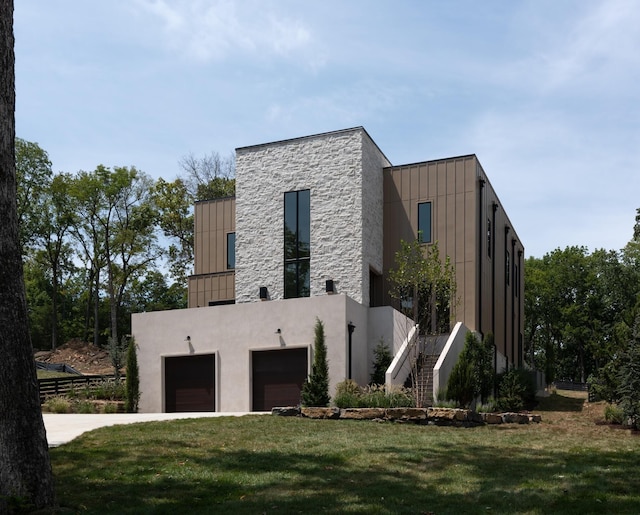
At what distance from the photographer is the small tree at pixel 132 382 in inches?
971

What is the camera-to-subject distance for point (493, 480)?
1042 centimetres

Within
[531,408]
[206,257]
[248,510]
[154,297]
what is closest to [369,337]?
[531,408]

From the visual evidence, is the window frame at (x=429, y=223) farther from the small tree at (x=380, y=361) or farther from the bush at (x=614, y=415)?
the bush at (x=614, y=415)

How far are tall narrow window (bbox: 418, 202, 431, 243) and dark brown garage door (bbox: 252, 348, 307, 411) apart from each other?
7.38 m

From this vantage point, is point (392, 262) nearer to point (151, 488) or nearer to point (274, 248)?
point (274, 248)

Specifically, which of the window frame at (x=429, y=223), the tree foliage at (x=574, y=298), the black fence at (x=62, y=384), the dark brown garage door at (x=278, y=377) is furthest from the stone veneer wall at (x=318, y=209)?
the tree foliage at (x=574, y=298)

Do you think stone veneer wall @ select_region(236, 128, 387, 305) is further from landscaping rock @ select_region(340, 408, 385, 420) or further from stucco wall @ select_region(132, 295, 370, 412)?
landscaping rock @ select_region(340, 408, 385, 420)

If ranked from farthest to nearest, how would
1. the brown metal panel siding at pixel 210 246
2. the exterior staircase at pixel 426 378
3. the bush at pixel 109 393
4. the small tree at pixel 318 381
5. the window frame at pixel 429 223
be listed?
the brown metal panel siding at pixel 210 246, the window frame at pixel 429 223, the bush at pixel 109 393, the exterior staircase at pixel 426 378, the small tree at pixel 318 381

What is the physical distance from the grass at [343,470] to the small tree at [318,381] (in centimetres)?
408

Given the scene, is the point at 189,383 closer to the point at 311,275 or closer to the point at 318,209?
the point at 311,275

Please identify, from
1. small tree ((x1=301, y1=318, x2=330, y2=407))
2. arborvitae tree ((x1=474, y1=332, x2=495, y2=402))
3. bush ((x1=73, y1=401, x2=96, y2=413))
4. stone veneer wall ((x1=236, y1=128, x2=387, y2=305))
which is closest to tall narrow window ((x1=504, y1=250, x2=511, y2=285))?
stone veneer wall ((x1=236, y1=128, x2=387, y2=305))

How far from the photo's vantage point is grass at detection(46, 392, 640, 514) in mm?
9055

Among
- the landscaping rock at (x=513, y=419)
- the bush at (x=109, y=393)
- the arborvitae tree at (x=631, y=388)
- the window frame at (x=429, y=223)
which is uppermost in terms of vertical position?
the window frame at (x=429, y=223)

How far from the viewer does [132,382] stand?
2494 cm
